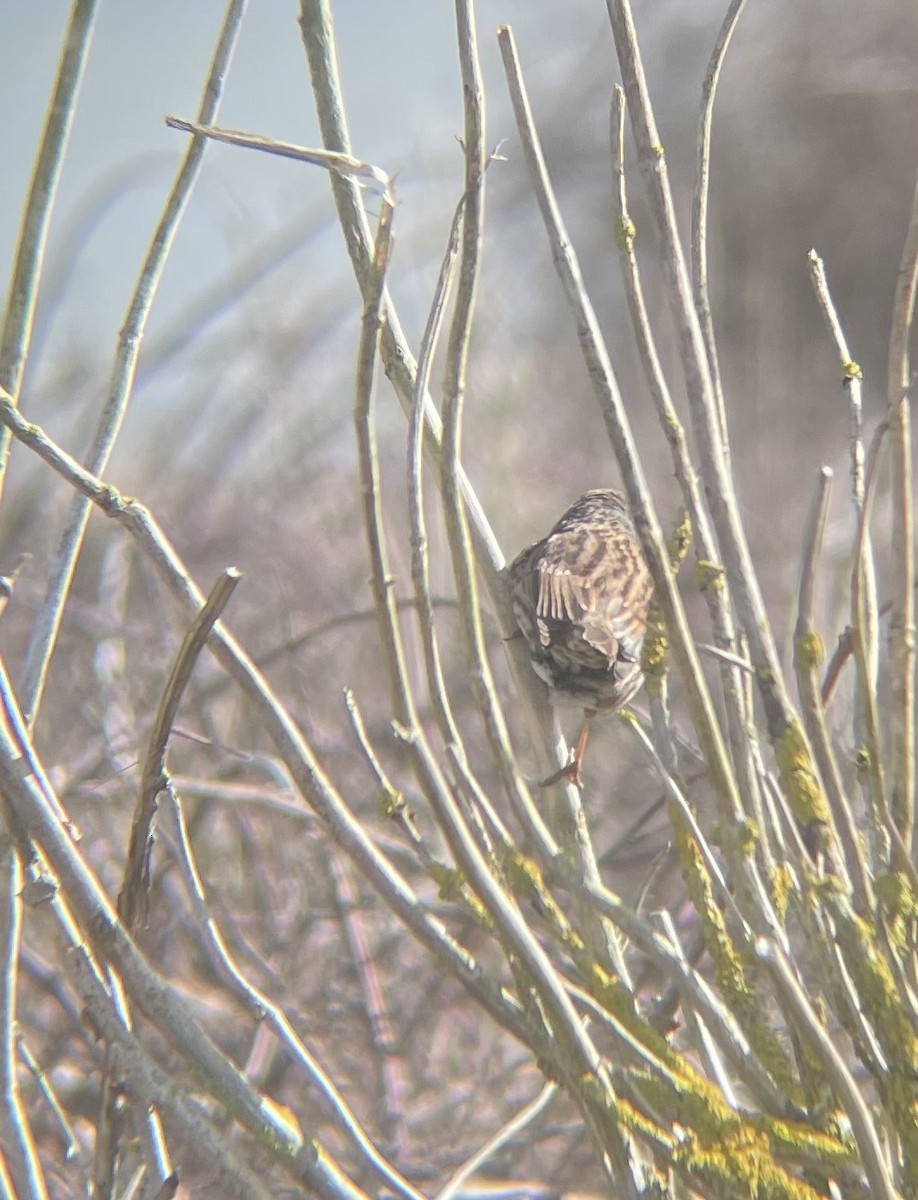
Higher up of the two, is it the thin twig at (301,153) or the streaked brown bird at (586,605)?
the thin twig at (301,153)

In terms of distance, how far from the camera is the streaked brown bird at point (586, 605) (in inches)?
105

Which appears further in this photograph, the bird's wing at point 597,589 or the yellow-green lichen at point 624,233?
the bird's wing at point 597,589

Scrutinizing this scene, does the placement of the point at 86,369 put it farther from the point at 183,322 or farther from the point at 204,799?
the point at 204,799

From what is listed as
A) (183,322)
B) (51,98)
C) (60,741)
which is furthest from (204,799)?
(51,98)

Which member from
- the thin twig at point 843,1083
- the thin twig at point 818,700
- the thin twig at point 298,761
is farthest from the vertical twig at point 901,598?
the thin twig at point 298,761

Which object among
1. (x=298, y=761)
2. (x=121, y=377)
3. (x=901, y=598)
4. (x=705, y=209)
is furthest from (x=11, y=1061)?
(x=705, y=209)

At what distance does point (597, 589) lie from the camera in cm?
338

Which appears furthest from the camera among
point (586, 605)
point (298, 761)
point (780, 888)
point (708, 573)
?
point (586, 605)

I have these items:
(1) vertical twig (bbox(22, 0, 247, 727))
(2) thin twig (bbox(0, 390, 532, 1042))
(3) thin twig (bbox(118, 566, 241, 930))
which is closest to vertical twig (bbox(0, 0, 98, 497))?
(1) vertical twig (bbox(22, 0, 247, 727))

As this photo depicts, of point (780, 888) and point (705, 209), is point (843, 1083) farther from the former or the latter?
point (705, 209)

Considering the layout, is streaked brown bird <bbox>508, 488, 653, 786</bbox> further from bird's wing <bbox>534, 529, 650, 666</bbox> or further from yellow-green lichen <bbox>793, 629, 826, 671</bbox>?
yellow-green lichen <bbox>793, 629, 826, 671</bbox>

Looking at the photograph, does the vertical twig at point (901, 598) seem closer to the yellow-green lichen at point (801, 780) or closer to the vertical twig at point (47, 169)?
the yellow-green lichen at point (801, 780)

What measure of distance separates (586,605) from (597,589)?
0.61 ft

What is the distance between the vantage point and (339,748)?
13.7 feet
